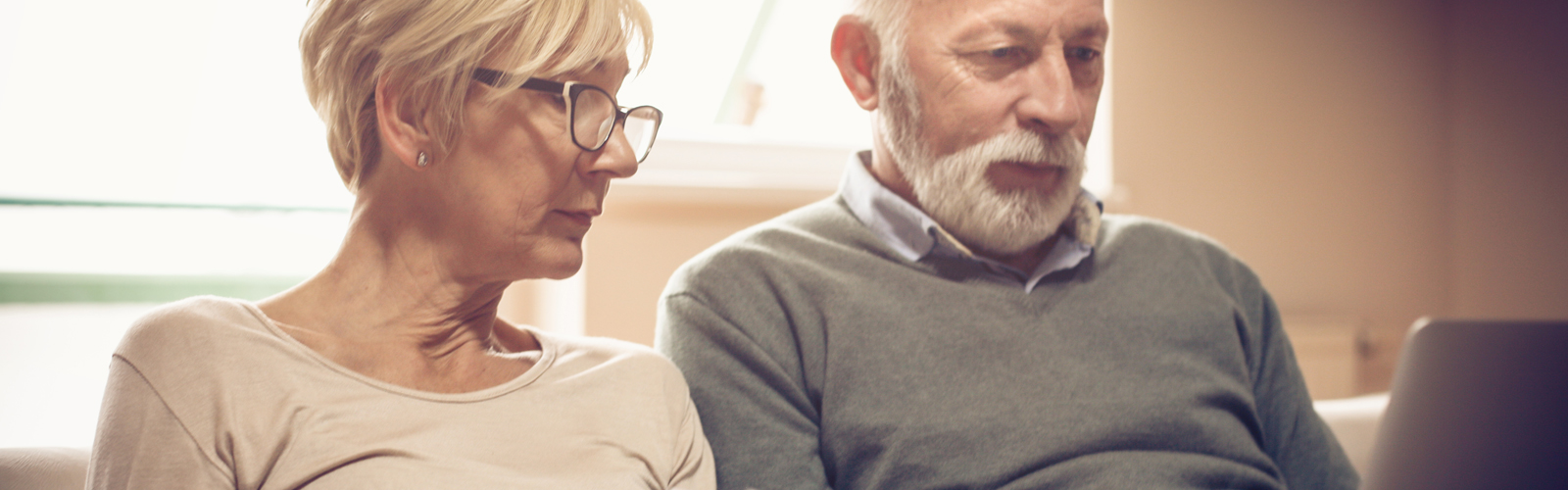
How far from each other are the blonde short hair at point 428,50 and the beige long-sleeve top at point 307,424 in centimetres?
21

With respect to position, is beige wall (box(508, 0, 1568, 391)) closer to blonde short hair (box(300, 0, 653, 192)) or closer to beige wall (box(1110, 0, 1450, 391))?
beige wall (box(1110, 0, 1450, 391))

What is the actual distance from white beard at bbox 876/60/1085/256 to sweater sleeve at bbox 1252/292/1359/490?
1.26 feet

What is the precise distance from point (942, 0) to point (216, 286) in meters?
1.39

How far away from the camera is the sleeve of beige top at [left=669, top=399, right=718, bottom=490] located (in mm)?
1025

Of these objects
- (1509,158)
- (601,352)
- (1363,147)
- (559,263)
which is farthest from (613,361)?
(1509,158)

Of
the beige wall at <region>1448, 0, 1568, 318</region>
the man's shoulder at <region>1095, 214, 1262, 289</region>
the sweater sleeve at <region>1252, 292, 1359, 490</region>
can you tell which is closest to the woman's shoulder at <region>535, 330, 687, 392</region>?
the man's shoulder at <region>1095, 214, 1262, 289</region>

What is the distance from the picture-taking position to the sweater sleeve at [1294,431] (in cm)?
135

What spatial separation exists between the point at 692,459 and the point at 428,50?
50 cm

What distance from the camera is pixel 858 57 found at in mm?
1399

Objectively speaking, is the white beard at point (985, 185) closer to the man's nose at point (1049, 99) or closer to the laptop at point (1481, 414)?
the man's nose at point (1049, 99)

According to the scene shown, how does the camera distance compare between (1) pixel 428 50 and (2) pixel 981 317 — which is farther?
(2) pixel 981 317

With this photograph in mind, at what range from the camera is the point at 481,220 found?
928mm

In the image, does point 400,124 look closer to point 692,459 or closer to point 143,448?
point 143,448

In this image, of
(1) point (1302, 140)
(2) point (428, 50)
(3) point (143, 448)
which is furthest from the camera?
(1) point (1302, 140)
